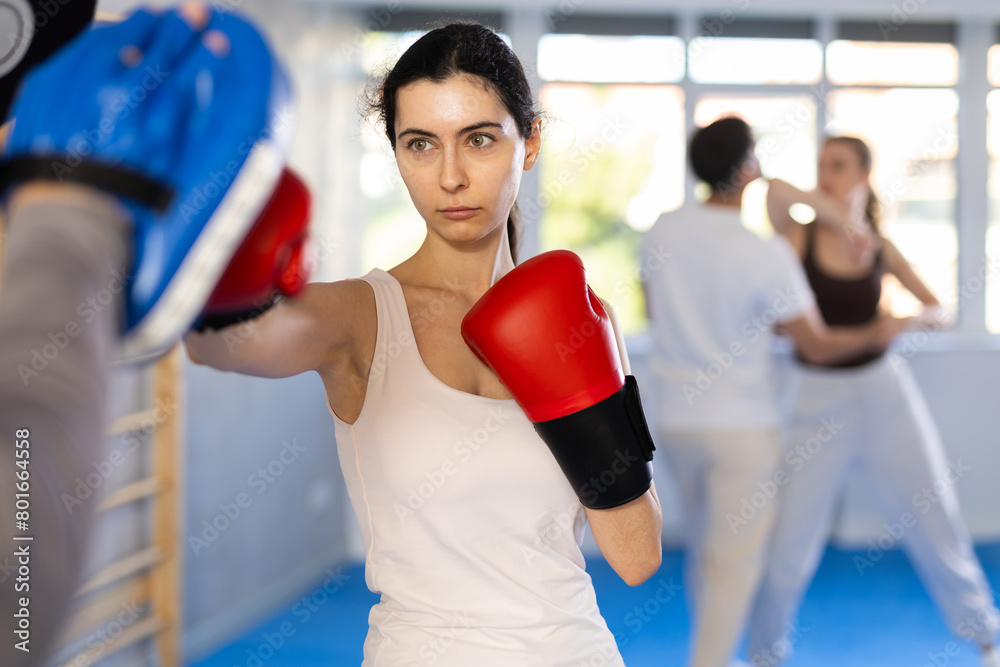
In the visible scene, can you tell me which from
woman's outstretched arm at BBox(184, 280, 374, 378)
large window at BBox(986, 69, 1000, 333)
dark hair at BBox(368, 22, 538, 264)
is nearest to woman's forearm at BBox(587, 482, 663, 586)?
woman's outstretched arm at BBox(184, 280, 374, 378)

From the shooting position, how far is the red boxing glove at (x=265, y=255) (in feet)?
1.88

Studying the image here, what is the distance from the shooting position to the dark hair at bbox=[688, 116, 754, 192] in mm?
2344

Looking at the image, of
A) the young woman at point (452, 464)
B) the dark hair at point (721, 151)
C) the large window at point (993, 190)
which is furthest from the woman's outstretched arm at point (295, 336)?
the large window at point (993, 190)

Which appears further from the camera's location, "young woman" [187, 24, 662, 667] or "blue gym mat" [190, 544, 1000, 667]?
"blue gym mat" [190, 544, 1000, 667]

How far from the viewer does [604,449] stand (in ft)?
3.25

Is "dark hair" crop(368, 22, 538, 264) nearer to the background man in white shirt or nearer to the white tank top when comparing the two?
the white tank top

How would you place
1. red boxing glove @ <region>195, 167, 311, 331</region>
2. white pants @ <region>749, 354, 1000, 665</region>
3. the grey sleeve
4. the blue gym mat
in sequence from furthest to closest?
the blue gym mat
white pants @ <region>749, 354, 1000, 665</region>
red boxing glove @ <region>195, 167, 311, 331</region>
the grey sleeve

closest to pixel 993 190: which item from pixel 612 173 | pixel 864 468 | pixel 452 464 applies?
pixel 612 173

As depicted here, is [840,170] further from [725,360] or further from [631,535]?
[631,535]

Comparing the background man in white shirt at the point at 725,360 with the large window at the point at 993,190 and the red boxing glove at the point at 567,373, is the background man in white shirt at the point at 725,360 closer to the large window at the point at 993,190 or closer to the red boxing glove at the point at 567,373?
the red boxing glove at the point at 567,373

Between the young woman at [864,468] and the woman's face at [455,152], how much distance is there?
192cm

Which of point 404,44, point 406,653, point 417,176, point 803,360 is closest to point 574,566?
point 406,653

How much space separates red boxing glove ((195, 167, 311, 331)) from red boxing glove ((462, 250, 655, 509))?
41 centimetres

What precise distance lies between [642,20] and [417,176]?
3.66 metres
